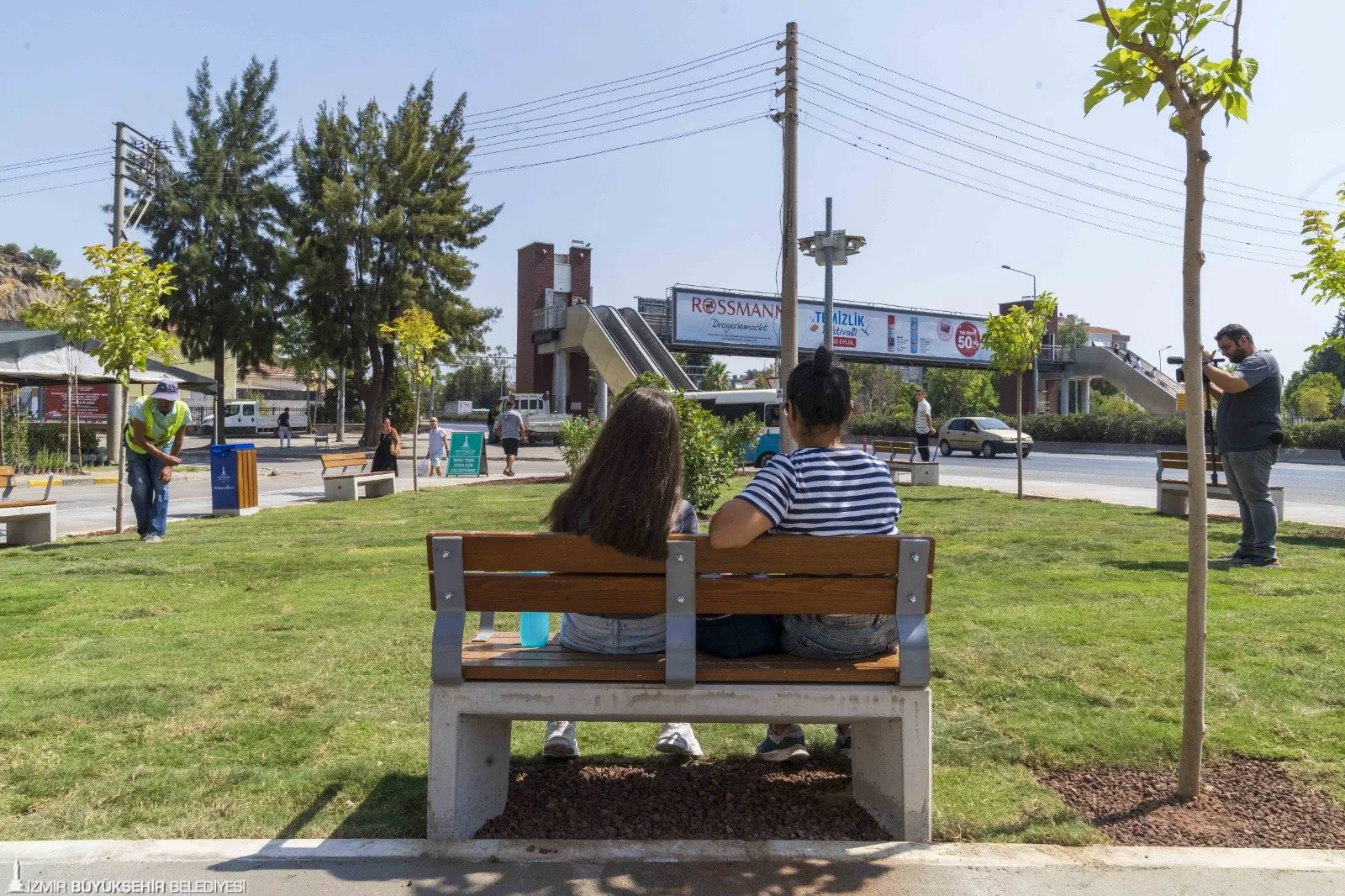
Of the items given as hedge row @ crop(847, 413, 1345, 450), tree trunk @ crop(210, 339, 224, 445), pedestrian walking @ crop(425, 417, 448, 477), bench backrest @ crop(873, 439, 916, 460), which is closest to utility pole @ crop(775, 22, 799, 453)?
bench backrest @ crop(873, 439, 916, 460)

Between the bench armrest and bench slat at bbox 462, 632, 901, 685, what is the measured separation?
0.15 feet

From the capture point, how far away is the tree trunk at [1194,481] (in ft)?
11.3

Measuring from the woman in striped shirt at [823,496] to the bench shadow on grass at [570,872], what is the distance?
0.65m

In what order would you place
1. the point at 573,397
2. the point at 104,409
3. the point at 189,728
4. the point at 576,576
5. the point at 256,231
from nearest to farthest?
the point at 576,576 < the point at 189,728 < the point at 256,231 < the point at 104,409 < the point at 573,397

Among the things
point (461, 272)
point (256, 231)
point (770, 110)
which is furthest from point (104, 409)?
point (770, 110)

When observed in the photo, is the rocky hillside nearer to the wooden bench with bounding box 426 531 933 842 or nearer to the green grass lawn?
the green grass lawn

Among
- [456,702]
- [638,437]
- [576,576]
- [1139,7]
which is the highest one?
[1139,7]

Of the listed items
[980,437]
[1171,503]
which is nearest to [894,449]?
[1171,503]

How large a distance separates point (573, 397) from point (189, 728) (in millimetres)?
47143

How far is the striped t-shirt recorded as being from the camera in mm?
3238

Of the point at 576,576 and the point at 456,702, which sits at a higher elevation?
the point at 576,576

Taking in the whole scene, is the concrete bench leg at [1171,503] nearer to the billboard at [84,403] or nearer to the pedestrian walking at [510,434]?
the pedestrian walking at [510,434]

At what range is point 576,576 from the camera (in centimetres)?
315

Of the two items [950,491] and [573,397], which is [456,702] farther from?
[573,397]
